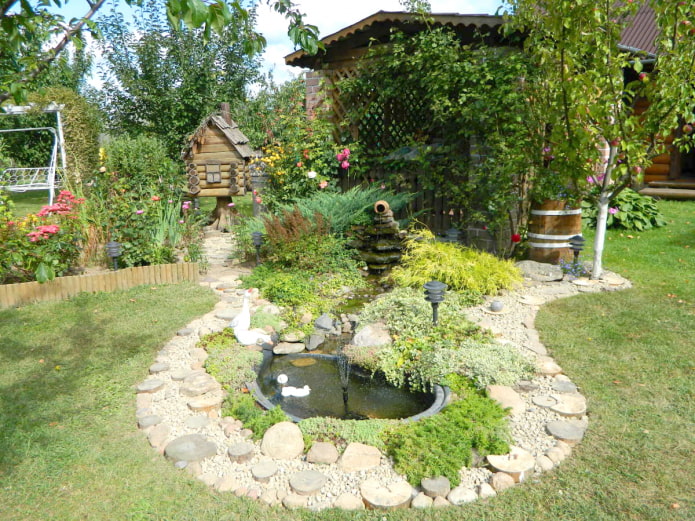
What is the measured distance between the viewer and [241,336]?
173 inches

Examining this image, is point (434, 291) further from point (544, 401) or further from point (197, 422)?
point (197, 422)

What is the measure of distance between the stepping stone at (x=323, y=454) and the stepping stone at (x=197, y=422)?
0.77 metres

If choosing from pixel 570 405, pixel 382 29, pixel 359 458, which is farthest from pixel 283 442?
pixel 382 29

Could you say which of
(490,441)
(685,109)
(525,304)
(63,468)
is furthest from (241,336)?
(685,109)

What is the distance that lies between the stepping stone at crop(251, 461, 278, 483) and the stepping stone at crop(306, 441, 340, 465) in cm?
21

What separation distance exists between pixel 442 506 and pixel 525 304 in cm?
315

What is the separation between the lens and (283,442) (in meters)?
3.06

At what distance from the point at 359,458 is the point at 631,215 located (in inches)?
307

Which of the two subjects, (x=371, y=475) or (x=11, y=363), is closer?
(x=371, y=475)

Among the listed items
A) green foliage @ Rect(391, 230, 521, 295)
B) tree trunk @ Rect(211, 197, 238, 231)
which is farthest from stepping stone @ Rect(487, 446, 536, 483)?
tree trunk @ Rect(211, 197, 238, 231)

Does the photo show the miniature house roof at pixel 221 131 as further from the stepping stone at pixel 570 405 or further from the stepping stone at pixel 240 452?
the stepping stone at pixel 570 405

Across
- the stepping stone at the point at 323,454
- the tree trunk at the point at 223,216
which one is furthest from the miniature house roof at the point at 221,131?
the stepping stone at the point at 323,454

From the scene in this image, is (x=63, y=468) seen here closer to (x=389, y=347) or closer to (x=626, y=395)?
(x=389, y=347)

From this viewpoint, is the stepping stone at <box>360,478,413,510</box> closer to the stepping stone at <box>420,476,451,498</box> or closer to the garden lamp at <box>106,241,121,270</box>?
the stepping stone at <box>420,476,451,498</box>
